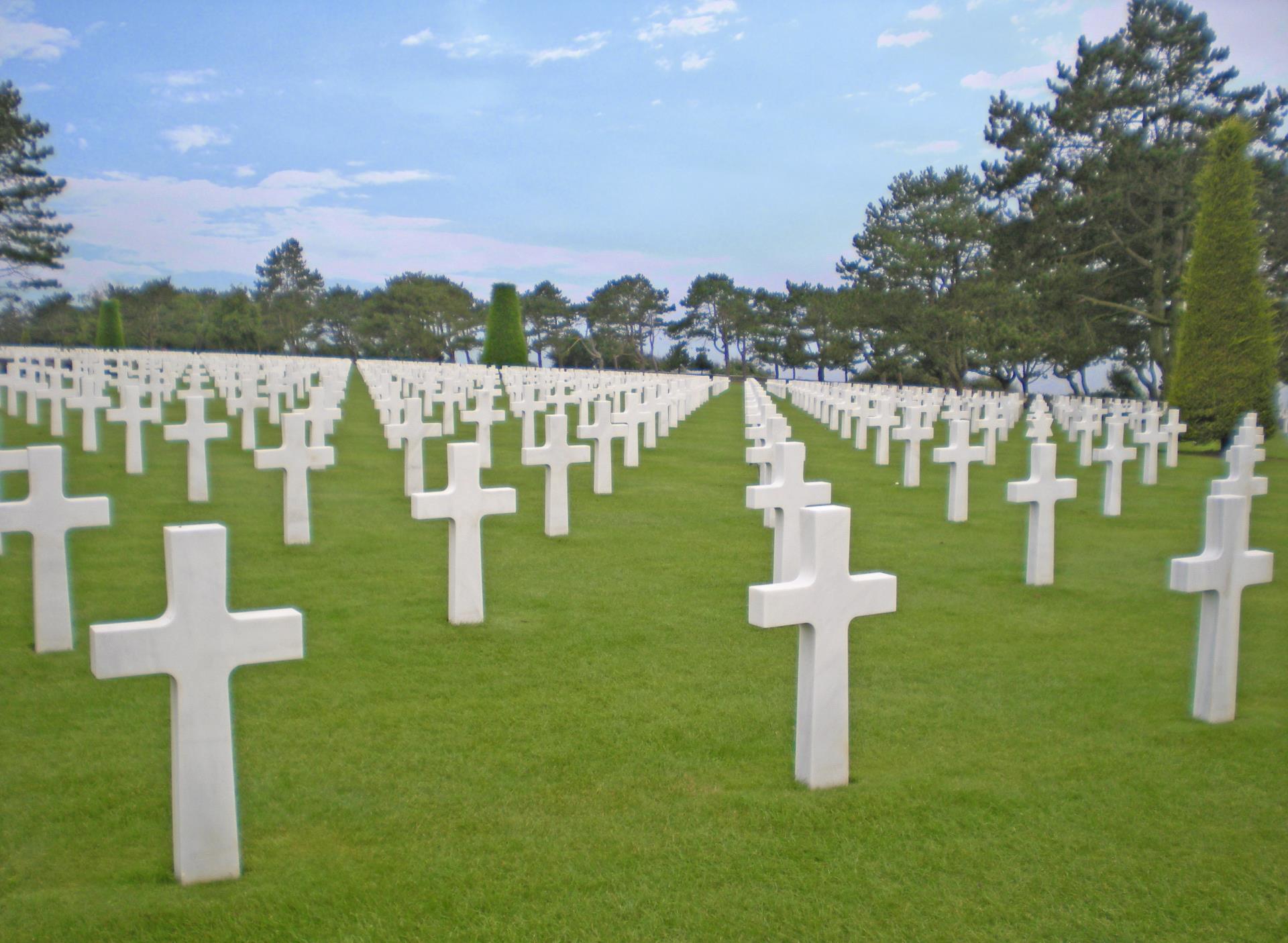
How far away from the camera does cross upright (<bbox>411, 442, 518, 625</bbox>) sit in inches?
218

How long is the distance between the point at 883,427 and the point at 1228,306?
873 cm

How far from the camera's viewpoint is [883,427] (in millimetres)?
13906

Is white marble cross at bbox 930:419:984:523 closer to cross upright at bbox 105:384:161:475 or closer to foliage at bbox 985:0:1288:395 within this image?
cross upright at bbox 105:384:161:475

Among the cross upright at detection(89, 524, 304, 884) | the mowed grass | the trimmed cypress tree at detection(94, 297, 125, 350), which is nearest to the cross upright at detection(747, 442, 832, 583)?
the mowed grass

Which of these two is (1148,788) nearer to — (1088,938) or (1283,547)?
(1088,938)

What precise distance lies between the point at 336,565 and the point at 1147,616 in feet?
16.8

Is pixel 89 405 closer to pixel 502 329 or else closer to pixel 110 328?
pixel 502 329

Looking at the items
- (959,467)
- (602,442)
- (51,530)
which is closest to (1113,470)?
(959,467)

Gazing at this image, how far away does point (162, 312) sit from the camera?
6594cm

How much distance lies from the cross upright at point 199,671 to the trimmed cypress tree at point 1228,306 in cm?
1927

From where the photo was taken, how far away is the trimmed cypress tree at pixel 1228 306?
1808cm

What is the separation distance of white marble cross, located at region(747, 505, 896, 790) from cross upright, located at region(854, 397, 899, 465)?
9865mm

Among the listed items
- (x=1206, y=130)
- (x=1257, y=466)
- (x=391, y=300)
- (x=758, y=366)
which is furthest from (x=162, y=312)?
(x=1257, y=466)

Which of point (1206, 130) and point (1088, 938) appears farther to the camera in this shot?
point (1206, 130)
